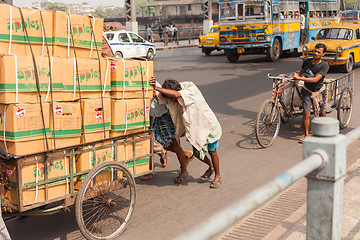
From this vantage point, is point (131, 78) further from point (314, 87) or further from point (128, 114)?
point (314, 87)

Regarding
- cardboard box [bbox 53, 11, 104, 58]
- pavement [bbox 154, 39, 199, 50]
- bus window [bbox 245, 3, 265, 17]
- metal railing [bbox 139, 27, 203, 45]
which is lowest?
cardboard box [bbox 53, 11, 104, 58]

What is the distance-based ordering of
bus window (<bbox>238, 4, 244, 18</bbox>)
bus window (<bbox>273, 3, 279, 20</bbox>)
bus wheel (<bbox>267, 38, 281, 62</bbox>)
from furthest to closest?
bus wheel (<bbox>267, 38, 281, 62</bbox>) → bus window (<bbox>238, 4, 244, 18</bbox>) → bus window (<bbox>273, 3, 279, 20</bbox>)

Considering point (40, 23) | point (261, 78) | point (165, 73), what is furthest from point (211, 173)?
point (165, 73)

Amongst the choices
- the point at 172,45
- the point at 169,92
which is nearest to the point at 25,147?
the point at 169,92

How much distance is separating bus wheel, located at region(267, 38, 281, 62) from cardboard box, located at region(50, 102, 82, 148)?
709 inches

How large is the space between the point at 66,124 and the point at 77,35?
94cm

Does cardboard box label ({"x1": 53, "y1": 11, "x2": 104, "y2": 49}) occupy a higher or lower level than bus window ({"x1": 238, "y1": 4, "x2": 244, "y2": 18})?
lower

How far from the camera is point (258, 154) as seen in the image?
24.8 feet

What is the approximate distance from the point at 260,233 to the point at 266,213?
540 mm

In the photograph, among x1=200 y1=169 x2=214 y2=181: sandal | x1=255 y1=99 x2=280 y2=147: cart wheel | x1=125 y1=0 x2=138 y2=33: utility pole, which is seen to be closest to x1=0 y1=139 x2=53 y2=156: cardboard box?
x1=200 y1=169 x2=214 y2=181: sandal

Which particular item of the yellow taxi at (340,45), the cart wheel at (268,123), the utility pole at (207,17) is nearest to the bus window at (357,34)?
the yellow taxi at (340,45)

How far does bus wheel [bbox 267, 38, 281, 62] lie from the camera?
71.0ft

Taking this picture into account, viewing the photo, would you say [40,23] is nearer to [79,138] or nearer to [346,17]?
[79,138]

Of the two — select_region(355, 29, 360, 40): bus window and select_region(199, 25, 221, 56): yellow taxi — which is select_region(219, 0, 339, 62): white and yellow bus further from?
select_region(355, 29, 360, 40): bus window
